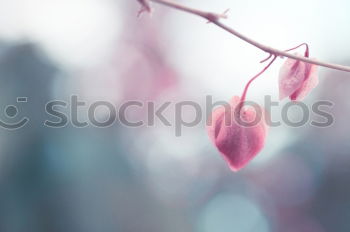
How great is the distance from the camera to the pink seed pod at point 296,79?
542mm

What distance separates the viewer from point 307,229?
2.63 metres

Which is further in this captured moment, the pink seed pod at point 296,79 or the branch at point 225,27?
the pink seed pod at point 296,79

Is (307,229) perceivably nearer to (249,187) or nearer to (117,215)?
(249,187)

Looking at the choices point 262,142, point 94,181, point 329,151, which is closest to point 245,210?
point 329,151

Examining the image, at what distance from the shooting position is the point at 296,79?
21.4 inches

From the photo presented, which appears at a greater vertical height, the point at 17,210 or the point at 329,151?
the point at 329,151

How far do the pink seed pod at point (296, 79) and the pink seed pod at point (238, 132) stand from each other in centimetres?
4

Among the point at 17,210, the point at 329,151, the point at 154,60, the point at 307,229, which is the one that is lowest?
the point at 307,229

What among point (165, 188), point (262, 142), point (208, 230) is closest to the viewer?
point (262, 142)

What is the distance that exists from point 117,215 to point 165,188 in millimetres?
353

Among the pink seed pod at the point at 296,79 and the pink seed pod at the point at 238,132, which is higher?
the pink seed pod at the point at 296,79

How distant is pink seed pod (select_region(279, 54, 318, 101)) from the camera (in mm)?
542

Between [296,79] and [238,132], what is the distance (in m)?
0.08

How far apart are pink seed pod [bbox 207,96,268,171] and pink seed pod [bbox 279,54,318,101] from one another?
0.04 metres
